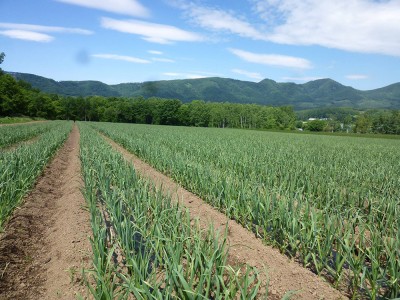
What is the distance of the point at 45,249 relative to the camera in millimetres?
4258

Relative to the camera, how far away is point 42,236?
4707 mm

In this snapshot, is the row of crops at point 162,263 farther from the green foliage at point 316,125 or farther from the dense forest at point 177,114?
the green foliage at point 316,125

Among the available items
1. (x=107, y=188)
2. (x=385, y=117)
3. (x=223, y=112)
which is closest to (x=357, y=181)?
(x=107, y=188)

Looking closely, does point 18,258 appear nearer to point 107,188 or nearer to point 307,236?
point 107,188

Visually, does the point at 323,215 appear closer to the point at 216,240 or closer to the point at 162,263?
the point at 216,240

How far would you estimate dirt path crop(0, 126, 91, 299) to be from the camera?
10.7ft

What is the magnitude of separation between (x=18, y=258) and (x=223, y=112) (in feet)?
293

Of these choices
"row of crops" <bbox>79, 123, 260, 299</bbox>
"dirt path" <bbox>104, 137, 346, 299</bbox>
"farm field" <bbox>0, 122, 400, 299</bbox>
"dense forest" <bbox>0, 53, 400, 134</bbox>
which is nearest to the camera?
"row of crops" <bbox>79, 123, 260, 299</bbox>

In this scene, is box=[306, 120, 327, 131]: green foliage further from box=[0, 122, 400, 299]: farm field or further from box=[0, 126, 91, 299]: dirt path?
box=[0, 126, 91, 299]: dirt path

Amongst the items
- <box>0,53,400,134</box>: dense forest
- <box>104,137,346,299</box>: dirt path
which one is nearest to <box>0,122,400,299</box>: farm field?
<box>104,137,346,299</box>: dirt path

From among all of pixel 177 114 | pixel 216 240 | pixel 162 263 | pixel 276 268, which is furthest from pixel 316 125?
pixel 162 263

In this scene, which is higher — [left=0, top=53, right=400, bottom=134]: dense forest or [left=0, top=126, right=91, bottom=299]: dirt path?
[left=0, top=126, right=91, bottom=299]: dirt path

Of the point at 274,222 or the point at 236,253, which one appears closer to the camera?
the point at 236,253

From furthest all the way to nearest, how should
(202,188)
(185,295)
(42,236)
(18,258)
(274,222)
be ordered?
(202,188) → (42,236) → (274,222) → (18,258) → (185,295)
